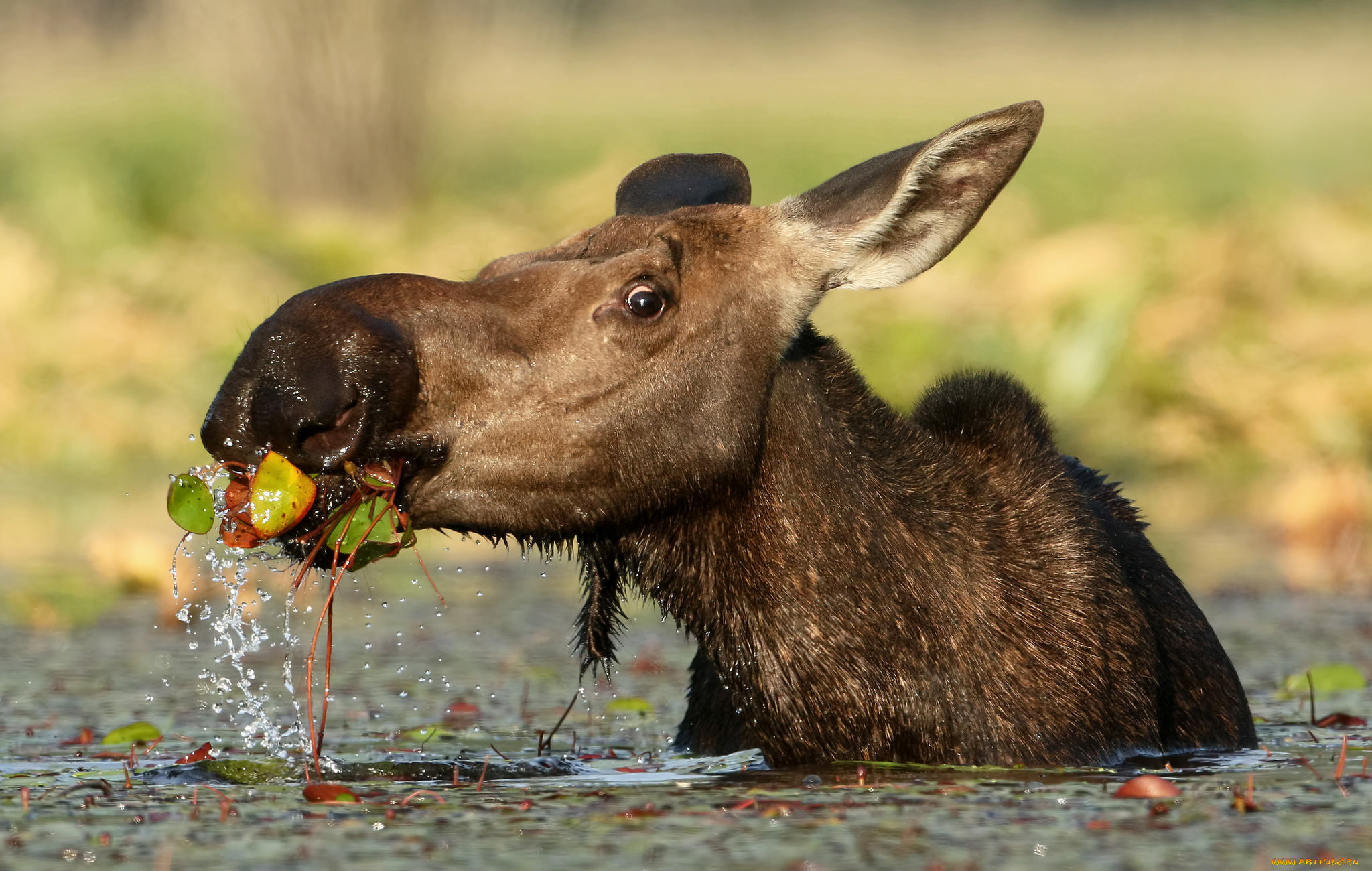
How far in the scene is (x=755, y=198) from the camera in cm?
1658

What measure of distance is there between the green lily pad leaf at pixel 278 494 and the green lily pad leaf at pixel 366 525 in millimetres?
138

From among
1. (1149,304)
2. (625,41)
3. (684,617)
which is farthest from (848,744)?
(625,41)

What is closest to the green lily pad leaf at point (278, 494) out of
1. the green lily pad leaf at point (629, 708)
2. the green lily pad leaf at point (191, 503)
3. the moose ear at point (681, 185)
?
the green lily pad leaf at point (191, 503)

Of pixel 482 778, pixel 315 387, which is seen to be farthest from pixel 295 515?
pixel 482 778

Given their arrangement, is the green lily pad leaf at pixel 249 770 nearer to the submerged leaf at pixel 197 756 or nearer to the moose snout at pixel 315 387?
the submerged leaf at pixel 197 756

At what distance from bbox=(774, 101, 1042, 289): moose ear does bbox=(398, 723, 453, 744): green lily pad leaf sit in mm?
1982

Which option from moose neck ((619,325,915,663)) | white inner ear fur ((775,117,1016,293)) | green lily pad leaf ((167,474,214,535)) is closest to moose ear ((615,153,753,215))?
white inner ear fur ((775,117,1016,293))

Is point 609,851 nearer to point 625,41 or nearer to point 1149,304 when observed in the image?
point 1149,304

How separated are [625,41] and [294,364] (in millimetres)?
19678

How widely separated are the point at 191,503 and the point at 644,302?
4.27 feet

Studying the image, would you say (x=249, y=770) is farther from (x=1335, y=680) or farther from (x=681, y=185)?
(x=1335, y=680)

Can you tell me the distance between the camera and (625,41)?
79.4ft

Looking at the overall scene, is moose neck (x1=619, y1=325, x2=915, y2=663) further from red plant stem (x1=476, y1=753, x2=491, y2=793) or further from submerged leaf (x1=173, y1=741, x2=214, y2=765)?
submerged leaf (x1=173, y1=741, x2=214, y2=765)

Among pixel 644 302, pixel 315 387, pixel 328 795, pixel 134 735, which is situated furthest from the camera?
pixel 134 735
